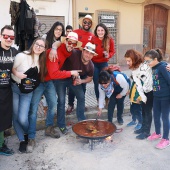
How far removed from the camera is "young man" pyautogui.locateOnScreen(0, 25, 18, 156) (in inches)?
124

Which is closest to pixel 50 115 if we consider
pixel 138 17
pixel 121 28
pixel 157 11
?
pixel 121 28

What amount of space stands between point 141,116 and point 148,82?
3.41 ft

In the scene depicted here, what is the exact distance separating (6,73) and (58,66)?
2.91 ft

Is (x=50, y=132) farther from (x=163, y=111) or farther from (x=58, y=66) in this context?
(x=163, y=111)

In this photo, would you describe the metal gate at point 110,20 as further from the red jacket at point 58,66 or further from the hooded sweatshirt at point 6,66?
the hooded sweatshirt at point 6,66

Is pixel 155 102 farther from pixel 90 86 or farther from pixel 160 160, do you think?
pixel 90 86

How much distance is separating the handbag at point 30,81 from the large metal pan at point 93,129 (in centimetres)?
101

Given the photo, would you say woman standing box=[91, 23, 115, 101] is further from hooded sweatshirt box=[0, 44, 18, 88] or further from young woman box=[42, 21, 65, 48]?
hooded sweatshirt box=[0, 44, 18, 88]

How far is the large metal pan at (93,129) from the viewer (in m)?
3.67

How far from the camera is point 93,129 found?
3.92m

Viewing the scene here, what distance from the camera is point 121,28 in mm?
11141

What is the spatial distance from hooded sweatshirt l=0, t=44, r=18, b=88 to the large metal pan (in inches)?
54.0

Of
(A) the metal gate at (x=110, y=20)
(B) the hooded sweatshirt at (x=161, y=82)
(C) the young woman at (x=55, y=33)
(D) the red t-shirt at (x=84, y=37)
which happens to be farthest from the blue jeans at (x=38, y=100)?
(A) the metal gate at (x=110, y=20)

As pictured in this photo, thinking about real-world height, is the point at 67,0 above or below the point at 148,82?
above
